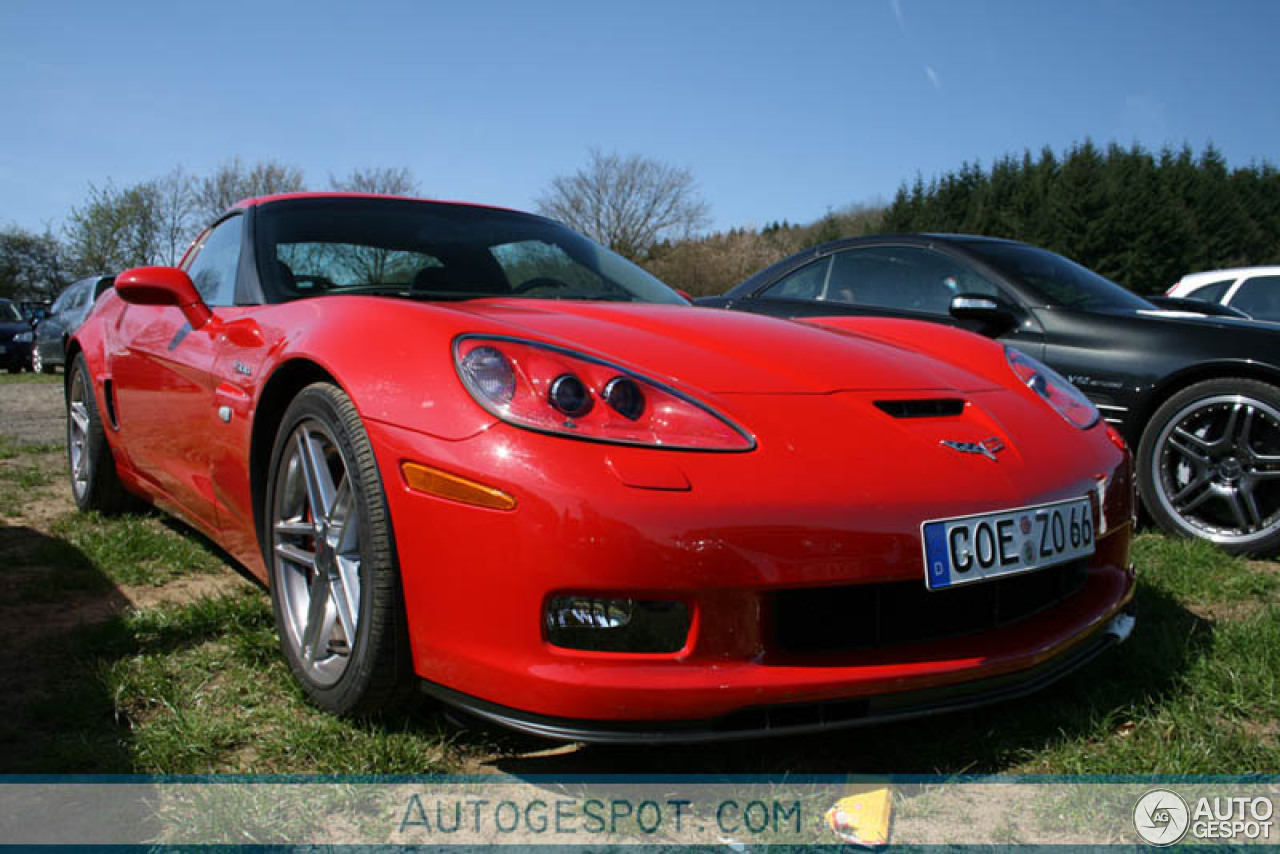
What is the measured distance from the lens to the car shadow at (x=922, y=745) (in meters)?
1.81

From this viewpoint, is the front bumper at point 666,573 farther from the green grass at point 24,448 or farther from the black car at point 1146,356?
the green grass at point 24,448

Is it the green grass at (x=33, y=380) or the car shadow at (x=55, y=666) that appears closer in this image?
the car shadow at (x=55, y=666)

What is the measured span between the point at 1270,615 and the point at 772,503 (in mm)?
1826

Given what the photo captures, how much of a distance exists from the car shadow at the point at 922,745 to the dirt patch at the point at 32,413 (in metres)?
5.83

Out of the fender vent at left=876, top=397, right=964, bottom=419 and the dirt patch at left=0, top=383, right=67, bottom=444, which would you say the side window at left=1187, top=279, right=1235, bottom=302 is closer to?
the fender vent at left=876, top=397, right=964, bottom=419

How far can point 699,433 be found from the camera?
1688 mm

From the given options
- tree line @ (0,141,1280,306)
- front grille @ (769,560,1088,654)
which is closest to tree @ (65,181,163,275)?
tree line @ (0,141,1280,306)

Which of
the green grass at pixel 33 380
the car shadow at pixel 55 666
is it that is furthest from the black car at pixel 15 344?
the car shadow at pixel 55 666

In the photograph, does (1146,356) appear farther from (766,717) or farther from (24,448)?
(24,448)

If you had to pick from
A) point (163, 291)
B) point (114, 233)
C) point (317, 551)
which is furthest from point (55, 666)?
point (114, 233)

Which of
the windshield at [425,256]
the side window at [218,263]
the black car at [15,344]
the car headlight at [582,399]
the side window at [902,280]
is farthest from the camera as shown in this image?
the black car at [15,344]

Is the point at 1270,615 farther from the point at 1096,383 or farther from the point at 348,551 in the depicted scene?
the point at 348,551

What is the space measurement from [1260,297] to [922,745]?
23.3 feet

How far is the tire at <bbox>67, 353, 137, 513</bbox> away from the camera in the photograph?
3744mm
